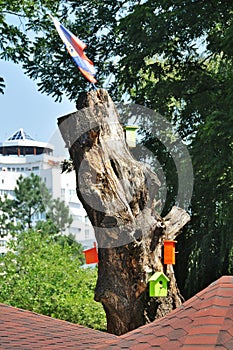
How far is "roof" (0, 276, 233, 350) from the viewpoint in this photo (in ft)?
7.89

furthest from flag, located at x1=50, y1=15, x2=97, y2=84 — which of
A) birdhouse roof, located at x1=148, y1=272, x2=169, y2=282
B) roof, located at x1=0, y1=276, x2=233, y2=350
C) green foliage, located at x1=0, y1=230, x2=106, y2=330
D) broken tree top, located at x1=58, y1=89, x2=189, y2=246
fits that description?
roof, located at x1=0, y1=276, x2=233, y2=350

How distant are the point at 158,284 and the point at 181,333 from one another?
16.7 ft

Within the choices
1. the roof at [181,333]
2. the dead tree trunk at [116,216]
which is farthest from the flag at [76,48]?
the roof at [181,333]

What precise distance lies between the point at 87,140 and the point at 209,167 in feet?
8.67

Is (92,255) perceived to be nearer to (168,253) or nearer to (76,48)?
(168,253)

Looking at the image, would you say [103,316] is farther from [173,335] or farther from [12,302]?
[173,335]

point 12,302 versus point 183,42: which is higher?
point 183,42

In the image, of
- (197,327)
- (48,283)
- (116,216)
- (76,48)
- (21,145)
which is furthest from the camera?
(21,145)

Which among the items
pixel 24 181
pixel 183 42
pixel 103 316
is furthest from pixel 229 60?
pixel 24 181

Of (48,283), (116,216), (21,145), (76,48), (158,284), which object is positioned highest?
(21,145)

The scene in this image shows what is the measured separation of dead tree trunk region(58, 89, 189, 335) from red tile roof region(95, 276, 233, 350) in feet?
15.0

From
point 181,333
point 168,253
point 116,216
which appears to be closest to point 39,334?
point 181,333

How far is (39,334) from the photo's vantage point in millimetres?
→ 3662

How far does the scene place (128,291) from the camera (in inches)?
299
